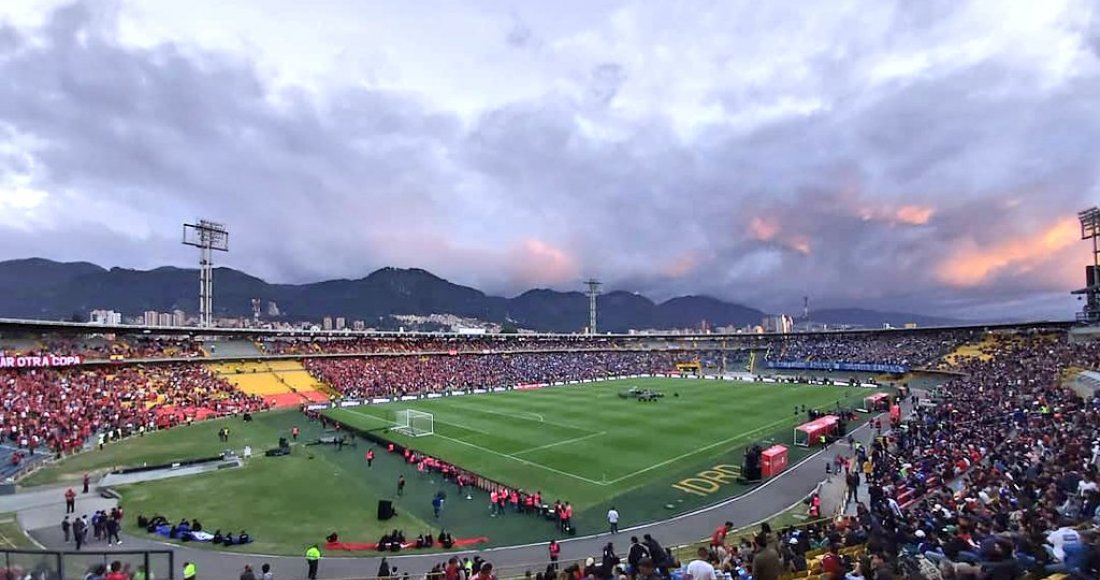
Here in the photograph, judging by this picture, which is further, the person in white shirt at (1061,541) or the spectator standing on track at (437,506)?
the spectator standing on track at (437,506)

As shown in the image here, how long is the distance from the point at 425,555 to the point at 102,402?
125ft

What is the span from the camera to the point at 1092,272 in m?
59.2

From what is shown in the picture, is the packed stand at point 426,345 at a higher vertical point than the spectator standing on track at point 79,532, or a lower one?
higher

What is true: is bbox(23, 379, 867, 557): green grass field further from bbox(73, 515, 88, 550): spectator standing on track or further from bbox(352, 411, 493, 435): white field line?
bbox(73, 515, 88, 550): spectator standing on track

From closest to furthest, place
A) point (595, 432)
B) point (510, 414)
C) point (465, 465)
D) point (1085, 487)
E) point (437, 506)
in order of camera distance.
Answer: point (1085, 487)
point (437, 506)
point (465, 465)
point (595, 432)
point (510, 414)

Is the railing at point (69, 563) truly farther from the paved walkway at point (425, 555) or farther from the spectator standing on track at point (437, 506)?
the spectator standing on track at point (437, 506)

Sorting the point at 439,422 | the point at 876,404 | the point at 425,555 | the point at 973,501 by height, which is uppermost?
the point at 973,501

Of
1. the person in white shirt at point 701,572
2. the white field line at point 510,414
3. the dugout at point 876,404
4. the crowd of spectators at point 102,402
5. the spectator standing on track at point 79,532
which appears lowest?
the dugout at point 876,404

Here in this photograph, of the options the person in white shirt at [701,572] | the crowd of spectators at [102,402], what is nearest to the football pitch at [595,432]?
the crowd of spectators at [102,402]

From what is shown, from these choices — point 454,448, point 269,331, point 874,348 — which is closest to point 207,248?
point 269,331

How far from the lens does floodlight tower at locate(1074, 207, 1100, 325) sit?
185 ft

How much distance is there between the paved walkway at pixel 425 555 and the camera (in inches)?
701

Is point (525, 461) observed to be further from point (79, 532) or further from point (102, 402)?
point (102, 402)

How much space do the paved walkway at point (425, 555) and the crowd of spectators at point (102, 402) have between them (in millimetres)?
12055
